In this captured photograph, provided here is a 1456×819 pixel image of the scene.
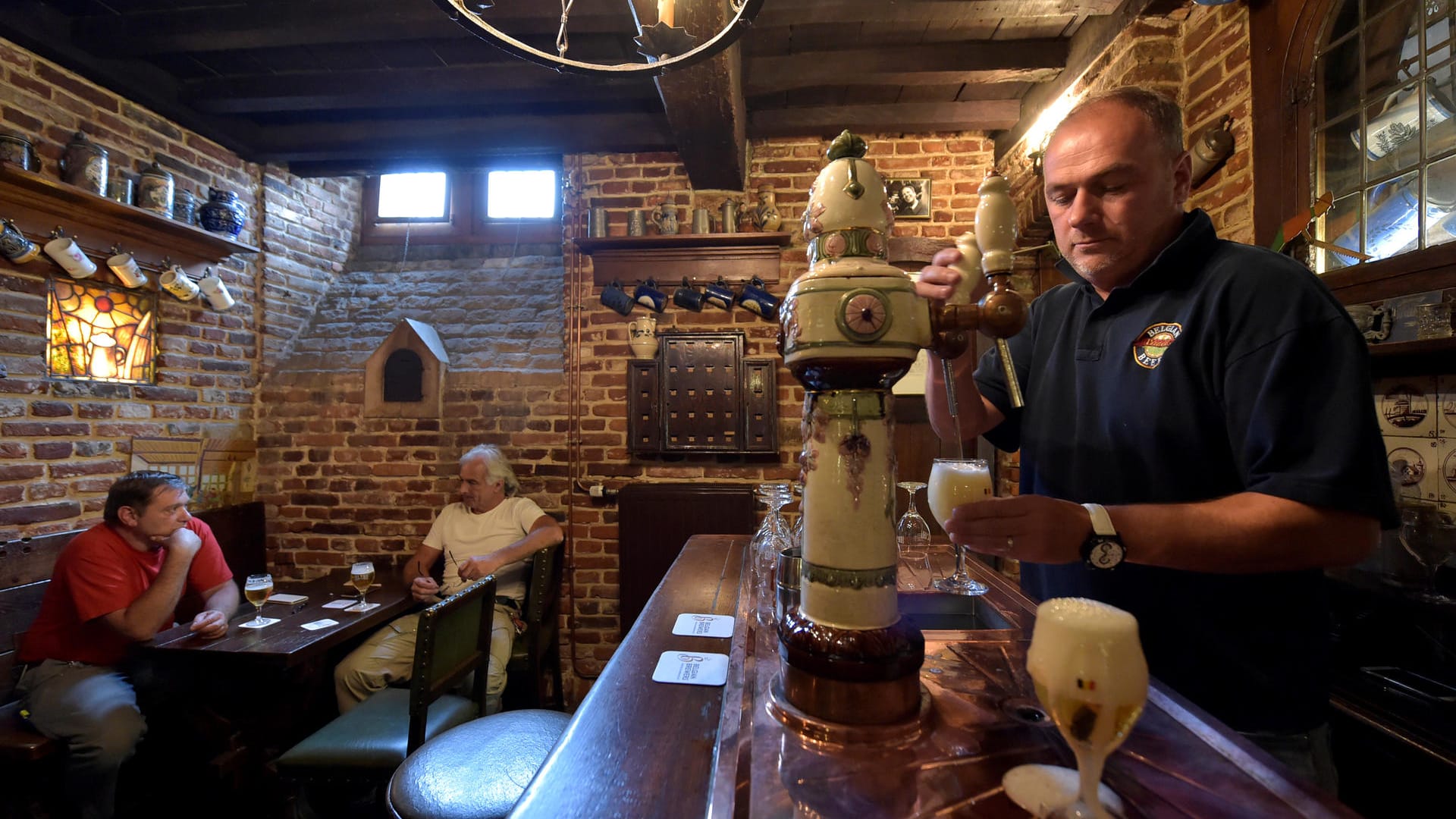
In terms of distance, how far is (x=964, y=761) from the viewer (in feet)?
2.09

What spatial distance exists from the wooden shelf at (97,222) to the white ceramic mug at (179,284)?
75 mm

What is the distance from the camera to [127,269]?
3020 mm

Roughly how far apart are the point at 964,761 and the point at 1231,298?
2.92 feet

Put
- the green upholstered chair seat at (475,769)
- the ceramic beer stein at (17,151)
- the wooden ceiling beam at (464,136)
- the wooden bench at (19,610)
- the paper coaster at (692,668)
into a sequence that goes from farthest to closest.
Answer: the wooden ceiling beam at (464,136)
the ceramic beer stein at (17,151)
the wooden bench at (19,610)
the green upholstered chair seat at (475,769)
the paper coaster at (692,668)

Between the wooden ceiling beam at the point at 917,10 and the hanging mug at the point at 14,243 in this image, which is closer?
the wooden ceiling beam at the point at 917,10

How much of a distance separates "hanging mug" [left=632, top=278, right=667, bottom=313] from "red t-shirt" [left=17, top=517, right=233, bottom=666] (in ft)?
8.03

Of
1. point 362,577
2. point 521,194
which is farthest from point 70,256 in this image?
point 521,194

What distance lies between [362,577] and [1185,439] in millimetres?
3136

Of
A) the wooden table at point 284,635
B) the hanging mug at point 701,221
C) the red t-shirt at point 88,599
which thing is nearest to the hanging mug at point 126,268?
the red t-shirt at point 88,599

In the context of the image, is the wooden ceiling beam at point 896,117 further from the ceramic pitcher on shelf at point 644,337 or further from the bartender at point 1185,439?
the bartender at point 1185,439

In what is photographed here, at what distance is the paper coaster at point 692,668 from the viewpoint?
1.02 m

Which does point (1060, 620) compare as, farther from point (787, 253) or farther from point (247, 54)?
point (247, 54)

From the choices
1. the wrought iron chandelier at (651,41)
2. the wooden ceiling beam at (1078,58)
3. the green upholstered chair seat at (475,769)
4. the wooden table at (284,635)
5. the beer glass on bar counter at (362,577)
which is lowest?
the green upholstered chair seat at (475,769)

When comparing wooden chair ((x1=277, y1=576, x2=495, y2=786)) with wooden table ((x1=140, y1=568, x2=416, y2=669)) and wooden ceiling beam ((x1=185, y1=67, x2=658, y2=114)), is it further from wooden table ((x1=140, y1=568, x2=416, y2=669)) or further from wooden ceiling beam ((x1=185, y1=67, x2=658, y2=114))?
wooden ceiling beam ((x1=185, y1=67, x2=658, y2=114))
